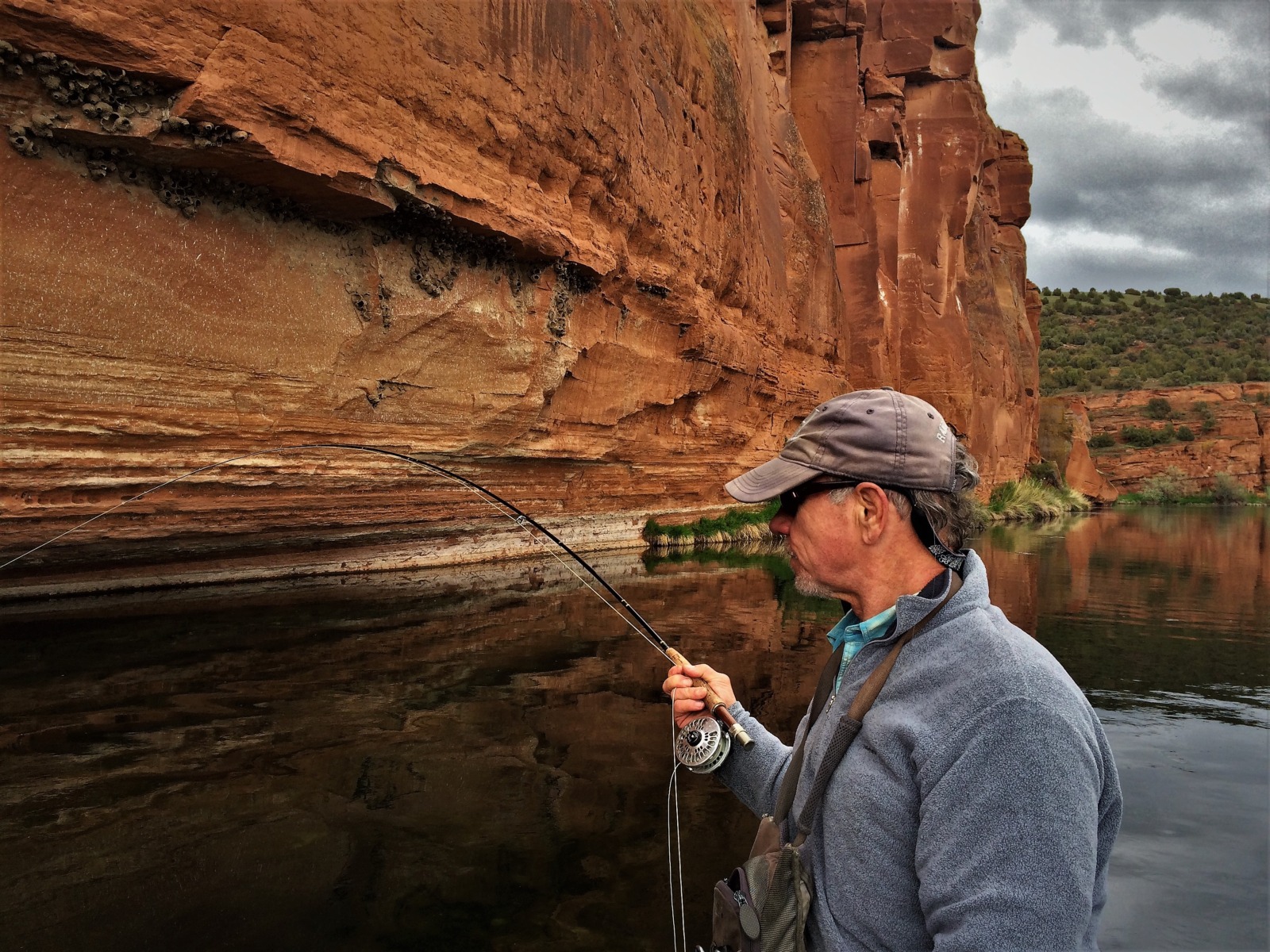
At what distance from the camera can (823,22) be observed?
27328mm

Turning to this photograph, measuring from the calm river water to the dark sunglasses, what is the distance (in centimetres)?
185

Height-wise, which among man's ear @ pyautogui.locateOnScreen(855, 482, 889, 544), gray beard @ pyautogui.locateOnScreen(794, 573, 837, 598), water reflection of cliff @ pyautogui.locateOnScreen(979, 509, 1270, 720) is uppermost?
man's ear @ pyautogui.locateOnScreen(855, 482, 889, 544)

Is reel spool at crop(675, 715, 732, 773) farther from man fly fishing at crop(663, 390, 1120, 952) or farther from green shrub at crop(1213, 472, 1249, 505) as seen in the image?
green shrub at crop(1213, 472, 1249, 505)

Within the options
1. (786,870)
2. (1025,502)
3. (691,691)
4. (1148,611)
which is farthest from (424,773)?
(1025,502)

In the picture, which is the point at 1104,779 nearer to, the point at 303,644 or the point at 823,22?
the point at 303,644

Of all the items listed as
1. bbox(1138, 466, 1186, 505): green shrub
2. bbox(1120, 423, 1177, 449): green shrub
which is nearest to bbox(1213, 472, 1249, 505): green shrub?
bbox(1138, 466, 1186, 505): green shrub

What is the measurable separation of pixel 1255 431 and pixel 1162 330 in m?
26.5

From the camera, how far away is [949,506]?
158cm

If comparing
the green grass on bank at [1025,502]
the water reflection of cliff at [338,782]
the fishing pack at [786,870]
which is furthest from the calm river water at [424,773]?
the green grass on bank at [1025,502]

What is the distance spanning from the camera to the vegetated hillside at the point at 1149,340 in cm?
7081

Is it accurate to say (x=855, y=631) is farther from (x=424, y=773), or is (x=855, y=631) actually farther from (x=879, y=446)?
(x=424, y=773)

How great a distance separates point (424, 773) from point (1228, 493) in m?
62.1

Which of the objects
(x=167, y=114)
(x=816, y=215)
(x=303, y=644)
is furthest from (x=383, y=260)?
(x=816, y=215)

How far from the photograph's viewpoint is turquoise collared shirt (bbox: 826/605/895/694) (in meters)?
1.61
